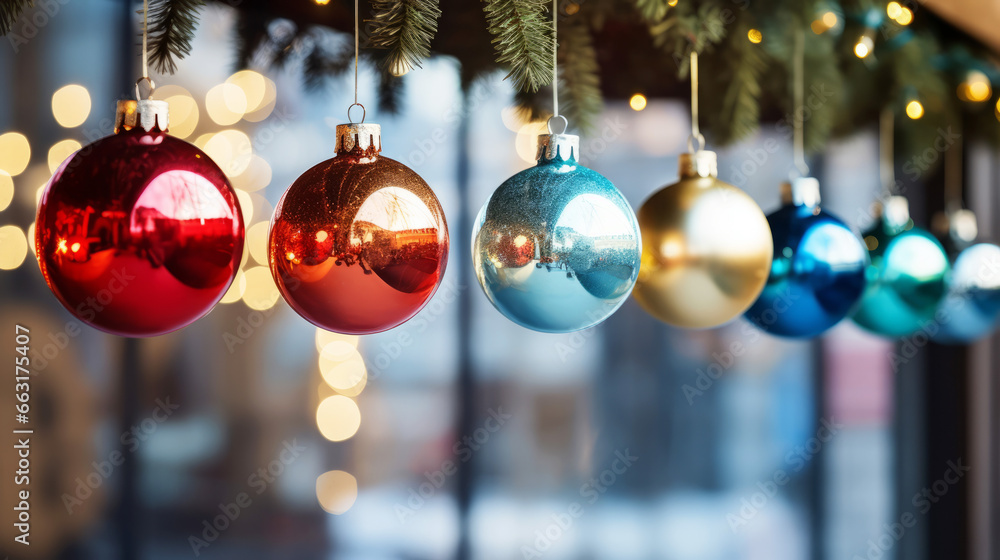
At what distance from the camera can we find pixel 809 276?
3.11ft

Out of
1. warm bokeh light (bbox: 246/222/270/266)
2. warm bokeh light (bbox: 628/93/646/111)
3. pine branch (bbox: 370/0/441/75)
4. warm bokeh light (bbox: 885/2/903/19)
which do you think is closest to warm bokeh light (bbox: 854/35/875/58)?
warm bokeh light (bbox: 885/2/903/19)

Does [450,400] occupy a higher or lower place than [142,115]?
lower

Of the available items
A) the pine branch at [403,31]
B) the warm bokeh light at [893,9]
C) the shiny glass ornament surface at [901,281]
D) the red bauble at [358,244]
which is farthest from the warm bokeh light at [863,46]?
the red bauble at [358,244]

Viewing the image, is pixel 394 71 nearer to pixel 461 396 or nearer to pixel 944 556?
pixel 461 396

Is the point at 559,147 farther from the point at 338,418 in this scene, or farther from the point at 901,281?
the point at 338,418

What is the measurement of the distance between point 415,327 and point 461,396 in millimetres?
234

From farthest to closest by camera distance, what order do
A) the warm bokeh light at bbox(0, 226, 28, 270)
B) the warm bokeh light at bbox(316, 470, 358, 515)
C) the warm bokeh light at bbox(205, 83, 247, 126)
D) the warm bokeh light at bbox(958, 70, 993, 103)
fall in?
the warm bokeh light at bbox(316, 470, 358, 515)
the warm bokeh light at bbox(205, 83, 247, 126)
the warm bokeh light at bbox(958, 70, 993, 103)
the warm bokeh light at bbox(0, 226, 28, 270)

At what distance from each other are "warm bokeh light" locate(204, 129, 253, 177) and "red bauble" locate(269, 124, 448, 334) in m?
1.23

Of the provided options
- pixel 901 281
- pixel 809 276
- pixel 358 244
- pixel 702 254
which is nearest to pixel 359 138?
pixel 358 244

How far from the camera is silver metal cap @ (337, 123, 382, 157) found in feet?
2.36

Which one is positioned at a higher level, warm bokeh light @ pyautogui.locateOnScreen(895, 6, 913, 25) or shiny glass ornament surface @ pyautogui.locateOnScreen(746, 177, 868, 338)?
warm bokeh light @ pyautogui.locateOnScreen(895, 6, 913, 25)
